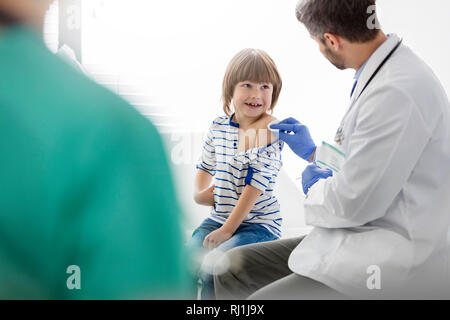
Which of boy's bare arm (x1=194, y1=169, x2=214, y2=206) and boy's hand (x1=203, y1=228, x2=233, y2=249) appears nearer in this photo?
boy's hand (x1=203, y1=228, x2=233, y2=249)

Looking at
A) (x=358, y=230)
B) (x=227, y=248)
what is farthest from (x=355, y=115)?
(x=227, y=248)

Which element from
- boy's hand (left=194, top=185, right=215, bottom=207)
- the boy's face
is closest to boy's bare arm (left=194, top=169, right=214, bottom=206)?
boy's hand (left=194, top=185, right=215, bottom=207)

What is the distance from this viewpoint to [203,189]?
4.99 ft

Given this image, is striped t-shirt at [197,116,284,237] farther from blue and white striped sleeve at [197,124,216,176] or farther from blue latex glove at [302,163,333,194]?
blue latex glove at [302,163,333,194]

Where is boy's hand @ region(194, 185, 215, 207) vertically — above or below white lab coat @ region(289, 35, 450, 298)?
above

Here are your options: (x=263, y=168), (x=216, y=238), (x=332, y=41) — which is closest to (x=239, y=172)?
(x=263, y=168)

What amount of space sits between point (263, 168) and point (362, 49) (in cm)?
45

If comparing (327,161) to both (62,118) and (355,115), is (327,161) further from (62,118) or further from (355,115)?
(62,118)

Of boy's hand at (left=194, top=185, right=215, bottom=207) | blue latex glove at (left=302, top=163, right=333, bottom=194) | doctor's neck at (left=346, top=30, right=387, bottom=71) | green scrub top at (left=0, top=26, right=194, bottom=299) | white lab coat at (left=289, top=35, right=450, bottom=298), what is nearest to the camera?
green scrub top at (left=0, top=26, right=194, bottom=299)

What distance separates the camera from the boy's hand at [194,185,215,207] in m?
1.49

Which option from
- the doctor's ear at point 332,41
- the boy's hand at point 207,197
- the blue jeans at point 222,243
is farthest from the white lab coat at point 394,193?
the boy's hand at point 207,197

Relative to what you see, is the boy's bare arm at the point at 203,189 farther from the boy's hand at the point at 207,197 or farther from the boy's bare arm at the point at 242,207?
the boy's bare arm at the point at 242,207

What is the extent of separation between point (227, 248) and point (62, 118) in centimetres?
89

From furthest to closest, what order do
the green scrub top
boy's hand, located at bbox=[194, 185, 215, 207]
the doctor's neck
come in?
1. boy's hand, located at bbox=[194, 185, 215, 207]
2. the doctor's neck
3. the green scrub top
